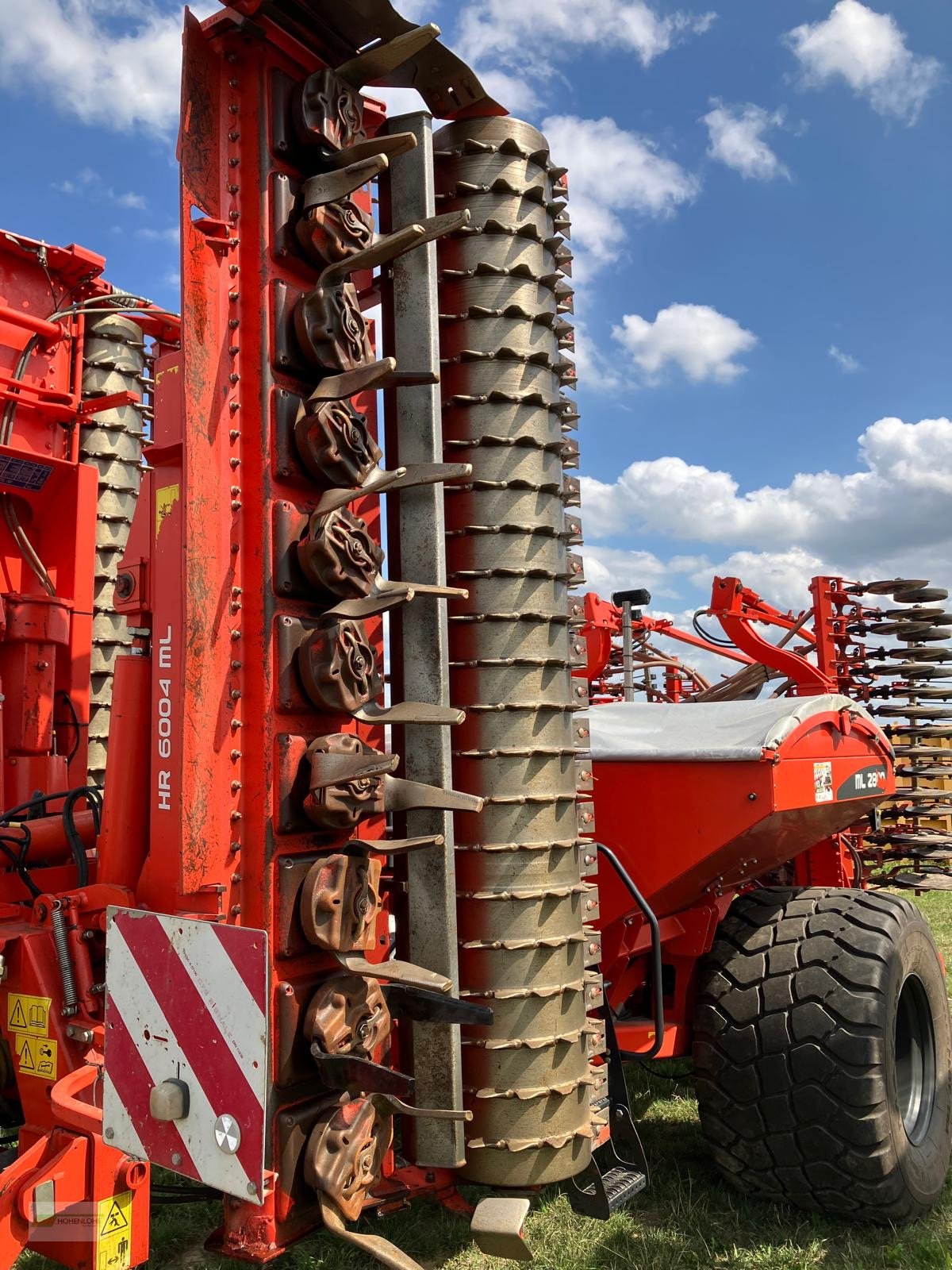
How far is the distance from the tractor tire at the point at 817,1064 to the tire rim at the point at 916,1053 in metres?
0.02

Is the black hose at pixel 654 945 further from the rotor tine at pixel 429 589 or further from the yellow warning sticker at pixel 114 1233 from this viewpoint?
the yellow warning sticker at pixel 114 1233

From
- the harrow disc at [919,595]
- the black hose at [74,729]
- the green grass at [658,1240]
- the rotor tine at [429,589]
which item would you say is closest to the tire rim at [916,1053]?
the green grass at [658,1240]

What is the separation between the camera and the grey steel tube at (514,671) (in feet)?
9.02

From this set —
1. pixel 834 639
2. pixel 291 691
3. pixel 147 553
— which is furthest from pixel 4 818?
pixel 834 639

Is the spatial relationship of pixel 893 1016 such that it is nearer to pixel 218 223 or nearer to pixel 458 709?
pixel 458 709

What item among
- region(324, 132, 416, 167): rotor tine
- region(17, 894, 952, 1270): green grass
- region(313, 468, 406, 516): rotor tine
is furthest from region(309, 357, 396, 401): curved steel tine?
region(17, 894, 952, 1270): green grass

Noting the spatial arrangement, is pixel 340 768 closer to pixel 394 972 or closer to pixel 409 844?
pixel 409 844

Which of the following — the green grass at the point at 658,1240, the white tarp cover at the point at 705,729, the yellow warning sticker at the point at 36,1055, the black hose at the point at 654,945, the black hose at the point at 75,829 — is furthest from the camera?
the white tarp cover at the point at 705,729

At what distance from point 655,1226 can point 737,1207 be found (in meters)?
0.30

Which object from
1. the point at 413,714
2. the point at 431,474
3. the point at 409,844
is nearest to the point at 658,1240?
the point at 409,844

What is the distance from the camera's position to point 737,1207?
11.7 feet

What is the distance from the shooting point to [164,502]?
8.70 ft

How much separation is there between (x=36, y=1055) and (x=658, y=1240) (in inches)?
79.2

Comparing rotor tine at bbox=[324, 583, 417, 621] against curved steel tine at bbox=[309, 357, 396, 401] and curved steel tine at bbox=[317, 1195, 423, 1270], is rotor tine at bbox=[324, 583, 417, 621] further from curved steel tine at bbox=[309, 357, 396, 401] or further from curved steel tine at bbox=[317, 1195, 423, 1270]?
curved steel tine at bbox=[317, 1195, 423, 1270]
